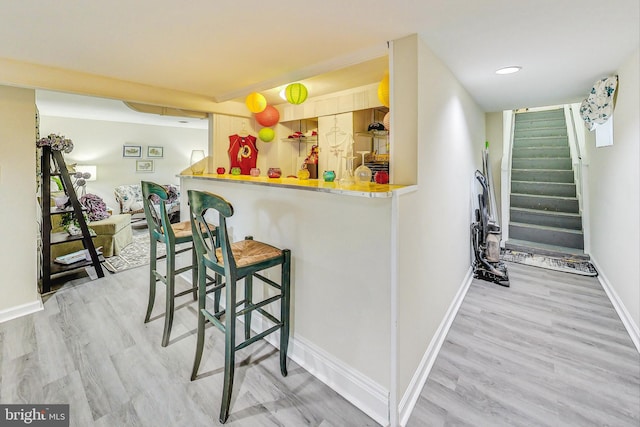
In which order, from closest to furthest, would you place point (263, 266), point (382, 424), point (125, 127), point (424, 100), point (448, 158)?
point (382, 424), point (263, 266), point (424, 100), point (448, 158), point (125, 127)

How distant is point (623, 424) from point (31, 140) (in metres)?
4.60

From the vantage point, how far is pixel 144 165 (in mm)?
6578

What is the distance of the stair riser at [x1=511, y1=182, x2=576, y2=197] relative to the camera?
477 cm

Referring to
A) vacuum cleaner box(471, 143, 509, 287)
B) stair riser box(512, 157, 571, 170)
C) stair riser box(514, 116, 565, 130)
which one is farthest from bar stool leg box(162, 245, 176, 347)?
stair riser box(514, 116, 565, 130)

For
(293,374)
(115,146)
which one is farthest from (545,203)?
(115,146)

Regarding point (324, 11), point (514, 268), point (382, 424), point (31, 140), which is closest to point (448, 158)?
point (324, 11)

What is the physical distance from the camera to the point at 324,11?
1523 millimetres

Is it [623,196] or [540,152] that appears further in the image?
[540,152]

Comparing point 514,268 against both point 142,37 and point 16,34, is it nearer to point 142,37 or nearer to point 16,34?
point 142,37

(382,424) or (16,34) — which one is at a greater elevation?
(16,34)

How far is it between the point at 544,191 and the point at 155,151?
26.3 ft

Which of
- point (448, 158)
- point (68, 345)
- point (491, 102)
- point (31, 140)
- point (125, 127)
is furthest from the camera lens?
point (125, 127)

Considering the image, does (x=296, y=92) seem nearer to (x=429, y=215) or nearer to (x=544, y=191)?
(x=429, y=215)

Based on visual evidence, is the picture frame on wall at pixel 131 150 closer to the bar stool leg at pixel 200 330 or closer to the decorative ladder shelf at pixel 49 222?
the decorative ladder shelf at pixel 49 222
